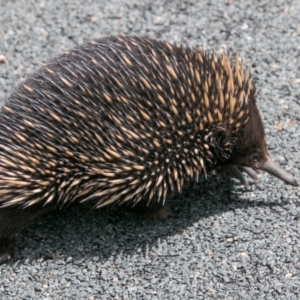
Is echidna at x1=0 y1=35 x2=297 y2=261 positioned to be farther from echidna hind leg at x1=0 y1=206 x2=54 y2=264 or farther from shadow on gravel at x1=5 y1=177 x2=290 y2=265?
shadow on gravel at x1=5 y1=177 x2=290 y2=265

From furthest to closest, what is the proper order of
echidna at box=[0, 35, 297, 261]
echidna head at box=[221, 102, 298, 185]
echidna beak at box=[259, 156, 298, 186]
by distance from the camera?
1. echidna beak at box=[259, 156, 298, 186]
2. echidna head at box=[221, 102, 298, 185]
3. echidna at box=[0, 35, 297, 261]

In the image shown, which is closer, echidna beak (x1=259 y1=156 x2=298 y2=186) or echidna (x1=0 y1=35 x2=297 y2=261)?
echidna (x1=0 y1=35 x2=297 y2=261)

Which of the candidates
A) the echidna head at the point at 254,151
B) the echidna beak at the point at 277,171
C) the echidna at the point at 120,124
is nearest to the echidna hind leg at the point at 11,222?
the echidna at the point at 120,124

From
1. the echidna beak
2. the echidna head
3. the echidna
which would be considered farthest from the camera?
the echidna beak

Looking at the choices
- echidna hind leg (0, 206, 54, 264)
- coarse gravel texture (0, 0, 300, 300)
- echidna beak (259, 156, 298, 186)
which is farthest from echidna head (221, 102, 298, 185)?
echidna hind leg (0, 206, 54, 264)

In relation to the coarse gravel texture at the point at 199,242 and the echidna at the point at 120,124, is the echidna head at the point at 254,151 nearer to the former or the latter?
the echidna at the point at 120,124

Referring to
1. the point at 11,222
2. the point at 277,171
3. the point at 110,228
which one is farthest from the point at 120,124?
the point at 277,171

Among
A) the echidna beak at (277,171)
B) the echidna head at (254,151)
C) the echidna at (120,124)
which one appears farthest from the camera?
the echidna beak at (277,171)

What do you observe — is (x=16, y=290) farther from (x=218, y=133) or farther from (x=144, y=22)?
(x=144, y=22)
